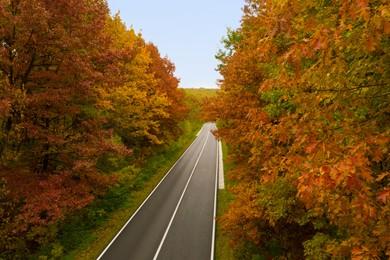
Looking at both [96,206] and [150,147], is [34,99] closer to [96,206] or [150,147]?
[96,206]

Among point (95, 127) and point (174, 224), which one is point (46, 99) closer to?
point (95, 127)

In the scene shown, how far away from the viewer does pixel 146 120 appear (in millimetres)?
24922

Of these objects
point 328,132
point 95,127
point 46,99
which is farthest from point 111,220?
point 328,132

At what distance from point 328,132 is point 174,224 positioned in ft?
50.6

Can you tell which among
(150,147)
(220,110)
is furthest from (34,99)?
(150,147)

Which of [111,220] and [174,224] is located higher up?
[111,220]

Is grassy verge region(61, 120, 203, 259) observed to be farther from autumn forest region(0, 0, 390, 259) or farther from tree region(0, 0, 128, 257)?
tree region(0, 0, 128, 257)

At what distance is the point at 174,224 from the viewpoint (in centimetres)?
1841

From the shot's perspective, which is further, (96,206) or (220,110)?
(96,206)

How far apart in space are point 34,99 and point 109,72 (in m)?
3.95

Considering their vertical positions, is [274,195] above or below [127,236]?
above

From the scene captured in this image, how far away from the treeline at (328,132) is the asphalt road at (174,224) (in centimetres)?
560

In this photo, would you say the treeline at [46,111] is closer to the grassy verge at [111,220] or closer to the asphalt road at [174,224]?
the grassy verge at [111,220]

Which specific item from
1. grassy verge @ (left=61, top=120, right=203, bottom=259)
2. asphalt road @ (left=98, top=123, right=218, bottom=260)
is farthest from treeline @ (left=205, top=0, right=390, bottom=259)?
grassy verge @ (left=61, top=120, right=203, bottom=259)
